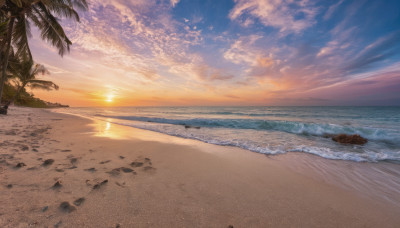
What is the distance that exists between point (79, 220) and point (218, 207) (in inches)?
68.7

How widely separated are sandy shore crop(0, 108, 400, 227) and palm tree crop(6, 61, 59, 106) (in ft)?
59.3

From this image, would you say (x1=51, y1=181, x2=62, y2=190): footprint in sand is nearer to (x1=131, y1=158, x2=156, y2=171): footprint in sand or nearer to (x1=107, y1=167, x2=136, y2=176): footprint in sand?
(x1=107, y1=167, x2=136, y2=176): footprint in sand

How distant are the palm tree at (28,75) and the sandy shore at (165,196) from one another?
18.1m

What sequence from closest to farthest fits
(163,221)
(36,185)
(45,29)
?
Answer: (163,221)
(36,185)
(45,29)

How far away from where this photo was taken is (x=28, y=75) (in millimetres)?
16078

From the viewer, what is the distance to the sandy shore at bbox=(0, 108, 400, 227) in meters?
1.75

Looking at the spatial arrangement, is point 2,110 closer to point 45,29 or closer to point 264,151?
point 45,29

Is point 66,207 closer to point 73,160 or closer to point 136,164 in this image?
point 136,164

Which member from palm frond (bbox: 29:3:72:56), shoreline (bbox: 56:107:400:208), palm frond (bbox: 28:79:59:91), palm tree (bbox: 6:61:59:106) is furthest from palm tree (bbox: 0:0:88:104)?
shoreline (bbox: 56:107:400:208)

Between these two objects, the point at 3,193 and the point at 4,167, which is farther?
the point at 4,167

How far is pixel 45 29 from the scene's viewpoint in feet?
32.2

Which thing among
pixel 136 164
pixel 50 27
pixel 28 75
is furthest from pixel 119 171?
pixel 28 75

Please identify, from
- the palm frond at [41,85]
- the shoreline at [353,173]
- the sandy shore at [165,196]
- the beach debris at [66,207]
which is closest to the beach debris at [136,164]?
the sandy shore at [165,196]

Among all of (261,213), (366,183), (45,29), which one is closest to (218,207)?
(261,213)
